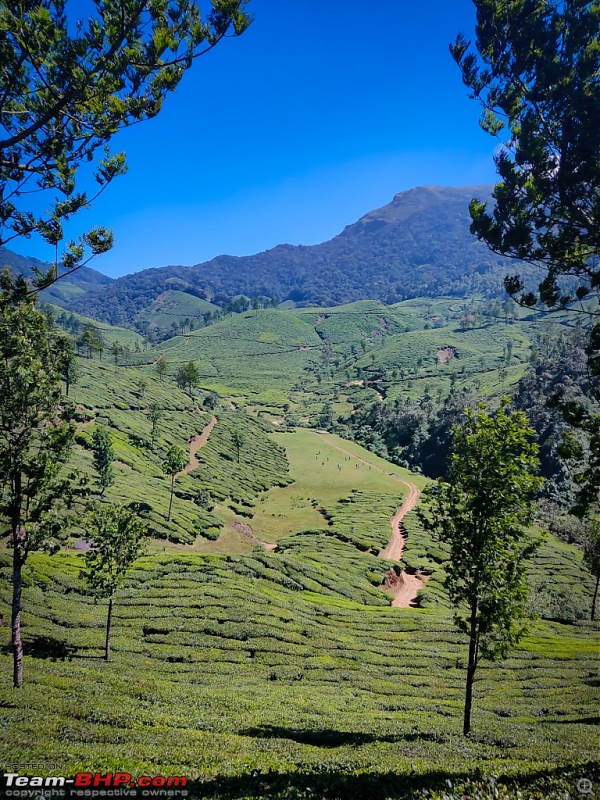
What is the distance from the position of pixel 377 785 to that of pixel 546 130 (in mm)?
20005

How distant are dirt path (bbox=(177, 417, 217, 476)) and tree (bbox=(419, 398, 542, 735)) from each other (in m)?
83.5

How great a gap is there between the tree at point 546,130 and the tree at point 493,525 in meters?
4.78

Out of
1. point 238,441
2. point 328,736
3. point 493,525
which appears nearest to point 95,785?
point 328,736

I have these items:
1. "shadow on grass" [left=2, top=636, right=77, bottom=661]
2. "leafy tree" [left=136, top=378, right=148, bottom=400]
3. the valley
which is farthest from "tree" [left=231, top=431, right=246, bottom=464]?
"shadow on grass" [left=2, top=636, right=77, bottom=661]

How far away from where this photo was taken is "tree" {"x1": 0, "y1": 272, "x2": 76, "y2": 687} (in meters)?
17.0

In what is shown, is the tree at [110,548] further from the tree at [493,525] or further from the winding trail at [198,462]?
the winding trail at [198,462]

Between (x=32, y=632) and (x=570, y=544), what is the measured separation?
327 ft

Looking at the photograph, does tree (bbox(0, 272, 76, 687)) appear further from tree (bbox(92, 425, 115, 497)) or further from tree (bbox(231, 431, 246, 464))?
tree (bbox(231, 431, 246, 464))

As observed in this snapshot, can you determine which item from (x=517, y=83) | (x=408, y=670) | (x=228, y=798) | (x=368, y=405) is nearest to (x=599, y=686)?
(x=408, y=670)

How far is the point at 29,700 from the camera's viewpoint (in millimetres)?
16031

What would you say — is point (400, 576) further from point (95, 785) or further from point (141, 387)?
point (141, 387)

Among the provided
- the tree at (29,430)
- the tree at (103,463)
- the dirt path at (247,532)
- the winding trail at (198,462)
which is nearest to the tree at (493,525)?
the tree at (29,430)

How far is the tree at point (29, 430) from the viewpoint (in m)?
17.0

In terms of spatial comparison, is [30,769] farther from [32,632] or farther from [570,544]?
[570,544]
